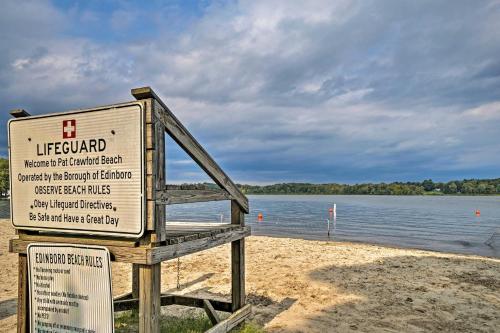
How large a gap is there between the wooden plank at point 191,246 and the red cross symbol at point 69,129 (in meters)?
1.46

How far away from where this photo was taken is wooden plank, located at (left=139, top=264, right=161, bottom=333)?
11.6 ft

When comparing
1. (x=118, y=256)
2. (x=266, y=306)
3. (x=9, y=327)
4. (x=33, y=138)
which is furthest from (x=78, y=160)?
(x=266, y=306)

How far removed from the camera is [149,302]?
3.54 m

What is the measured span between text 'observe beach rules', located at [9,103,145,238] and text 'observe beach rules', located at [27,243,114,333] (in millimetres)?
244

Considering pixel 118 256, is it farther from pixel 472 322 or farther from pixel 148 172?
pixel 472 322

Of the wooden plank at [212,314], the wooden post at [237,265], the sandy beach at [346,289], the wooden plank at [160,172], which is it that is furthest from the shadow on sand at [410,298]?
the wooden plank at [160,172]

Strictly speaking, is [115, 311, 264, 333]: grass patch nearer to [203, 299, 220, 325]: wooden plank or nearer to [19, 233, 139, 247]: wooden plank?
[203, 299, 220, 325]: wooden plank

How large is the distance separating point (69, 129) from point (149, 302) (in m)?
1.93

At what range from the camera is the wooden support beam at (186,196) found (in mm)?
3627

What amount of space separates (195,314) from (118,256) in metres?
3.93

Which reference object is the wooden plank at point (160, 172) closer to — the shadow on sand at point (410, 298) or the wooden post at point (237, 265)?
the wooden post at point (237, 265)

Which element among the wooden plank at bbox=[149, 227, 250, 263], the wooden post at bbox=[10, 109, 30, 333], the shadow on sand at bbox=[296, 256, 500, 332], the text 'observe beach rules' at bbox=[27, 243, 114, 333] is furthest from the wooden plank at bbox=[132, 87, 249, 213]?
the shadow on sand at bbox=[296, 256, 500, 332]

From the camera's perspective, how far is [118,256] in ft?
11.8

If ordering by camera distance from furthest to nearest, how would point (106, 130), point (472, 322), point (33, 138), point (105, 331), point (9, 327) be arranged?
1. point (472, 322)
2. point (9, 327)
3. point (33, 138)
4. point (106, 130)
5. point (105, 331)
